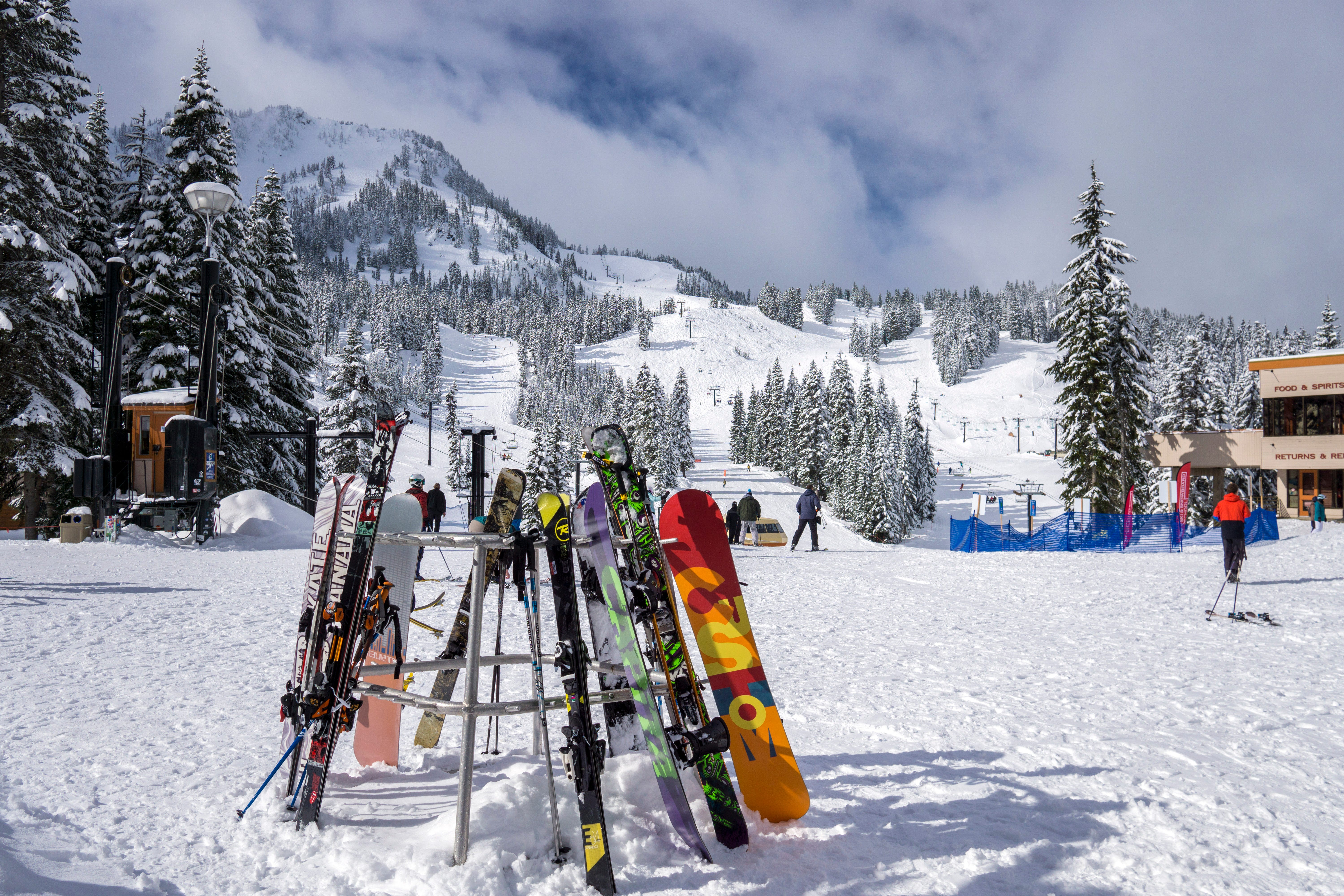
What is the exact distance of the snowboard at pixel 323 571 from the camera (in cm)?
350

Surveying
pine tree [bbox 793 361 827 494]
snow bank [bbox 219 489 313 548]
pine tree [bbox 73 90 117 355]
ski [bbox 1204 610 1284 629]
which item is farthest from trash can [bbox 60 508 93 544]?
pine tree [bbox 793 361 827 494]

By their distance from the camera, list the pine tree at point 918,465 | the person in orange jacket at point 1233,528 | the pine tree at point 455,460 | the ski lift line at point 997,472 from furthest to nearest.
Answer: the ski lift line at point 997,472, the pine tree at point 455,460, the pine tree at point 918,465, the person in orange jacket at point 1233,528

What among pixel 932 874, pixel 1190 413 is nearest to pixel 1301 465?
pixel 1190 413

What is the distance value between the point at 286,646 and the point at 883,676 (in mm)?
5783

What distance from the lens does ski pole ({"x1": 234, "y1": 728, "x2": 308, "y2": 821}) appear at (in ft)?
10.7

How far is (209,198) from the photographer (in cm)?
1448

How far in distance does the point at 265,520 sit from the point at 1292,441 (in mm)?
41653

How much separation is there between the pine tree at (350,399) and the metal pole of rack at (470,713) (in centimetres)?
3130

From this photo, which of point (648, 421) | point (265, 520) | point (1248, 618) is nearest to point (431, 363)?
point (648, 421)

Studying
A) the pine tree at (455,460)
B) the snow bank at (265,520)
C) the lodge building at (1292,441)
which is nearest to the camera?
the snow bank at (265,520)

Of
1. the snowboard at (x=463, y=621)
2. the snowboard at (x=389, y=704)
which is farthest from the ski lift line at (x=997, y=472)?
the snowboard at (x=389, y=704)

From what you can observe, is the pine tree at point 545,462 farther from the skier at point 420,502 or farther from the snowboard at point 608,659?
the snowboard at point 608,659

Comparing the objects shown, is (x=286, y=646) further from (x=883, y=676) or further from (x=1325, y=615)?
(x=1325, y=615)

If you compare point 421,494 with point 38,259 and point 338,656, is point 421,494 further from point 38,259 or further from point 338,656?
point 38,259
